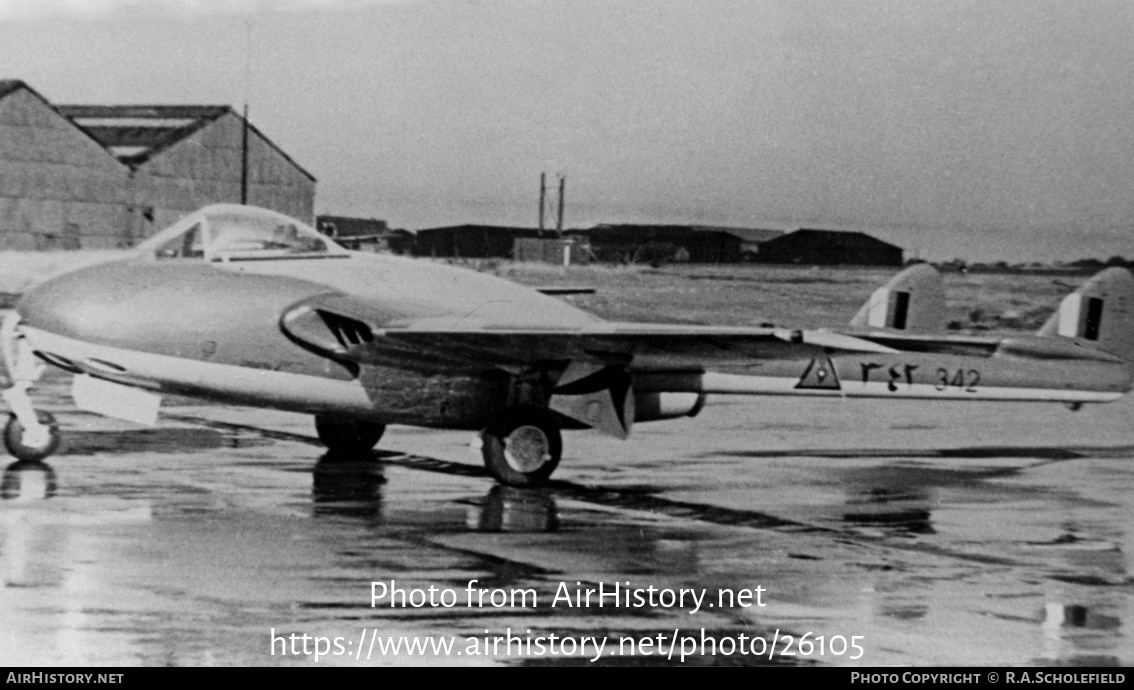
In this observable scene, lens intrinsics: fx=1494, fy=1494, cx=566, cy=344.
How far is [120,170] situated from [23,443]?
1.76 meters

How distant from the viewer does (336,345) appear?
8891mm

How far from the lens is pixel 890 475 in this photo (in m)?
9.66

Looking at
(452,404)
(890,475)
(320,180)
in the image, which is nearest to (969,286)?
(890,475)

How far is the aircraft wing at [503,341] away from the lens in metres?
8.33

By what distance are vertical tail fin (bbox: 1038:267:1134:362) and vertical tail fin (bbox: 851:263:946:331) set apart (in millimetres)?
751

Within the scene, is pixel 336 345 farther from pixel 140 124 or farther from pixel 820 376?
pixel 820 376

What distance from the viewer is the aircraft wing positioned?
8328 millimetres

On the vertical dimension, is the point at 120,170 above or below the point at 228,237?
above

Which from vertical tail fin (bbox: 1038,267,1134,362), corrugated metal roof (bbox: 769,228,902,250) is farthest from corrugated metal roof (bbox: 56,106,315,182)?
vertical tail fin (bbox: 1038,267,1134,362)

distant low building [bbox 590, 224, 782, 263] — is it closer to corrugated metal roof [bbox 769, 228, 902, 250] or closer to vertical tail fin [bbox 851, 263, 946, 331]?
corrugated metal roof [bbox 769, 228, 902, 250]

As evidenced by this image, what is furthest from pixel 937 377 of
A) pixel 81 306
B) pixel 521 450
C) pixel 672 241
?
pixel 81 306

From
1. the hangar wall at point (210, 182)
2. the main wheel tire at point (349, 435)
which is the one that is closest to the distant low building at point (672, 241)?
the hangar wall at point (210, 182)

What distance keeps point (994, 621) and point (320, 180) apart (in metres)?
4.70
